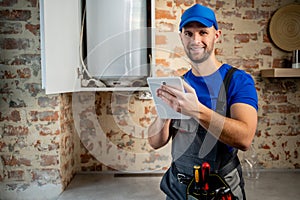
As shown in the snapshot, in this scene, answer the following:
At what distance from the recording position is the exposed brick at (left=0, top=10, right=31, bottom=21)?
79.3 inches

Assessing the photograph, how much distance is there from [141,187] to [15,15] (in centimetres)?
136

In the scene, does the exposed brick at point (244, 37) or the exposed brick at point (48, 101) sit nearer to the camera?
the exposed brick at point (48, 101)

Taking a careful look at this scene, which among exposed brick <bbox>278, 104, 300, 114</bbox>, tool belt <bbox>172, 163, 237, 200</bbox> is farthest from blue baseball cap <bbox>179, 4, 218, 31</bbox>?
exposed brick <bbox>278, 104, 300, 114</bbox>

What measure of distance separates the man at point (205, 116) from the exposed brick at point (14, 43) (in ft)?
3.38

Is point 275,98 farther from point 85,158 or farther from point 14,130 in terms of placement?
point 14,130

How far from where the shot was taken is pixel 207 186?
4.20 ft

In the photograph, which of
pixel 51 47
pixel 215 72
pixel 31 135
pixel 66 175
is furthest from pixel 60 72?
pixel 215 72

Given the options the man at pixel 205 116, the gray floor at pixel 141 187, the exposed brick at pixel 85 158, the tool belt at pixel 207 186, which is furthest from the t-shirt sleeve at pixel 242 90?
the exposed brick at pixel 85 158

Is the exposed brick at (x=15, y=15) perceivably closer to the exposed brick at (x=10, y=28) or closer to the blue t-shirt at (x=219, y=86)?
the exposed brick at (x=10, y=28)

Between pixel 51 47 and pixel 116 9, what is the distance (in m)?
0.62

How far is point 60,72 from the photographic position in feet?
6.20

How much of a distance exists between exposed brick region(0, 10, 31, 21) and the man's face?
111cm

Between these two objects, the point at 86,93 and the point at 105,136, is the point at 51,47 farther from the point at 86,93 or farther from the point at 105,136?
the point at 105,136

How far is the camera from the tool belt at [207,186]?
1.27 meters
